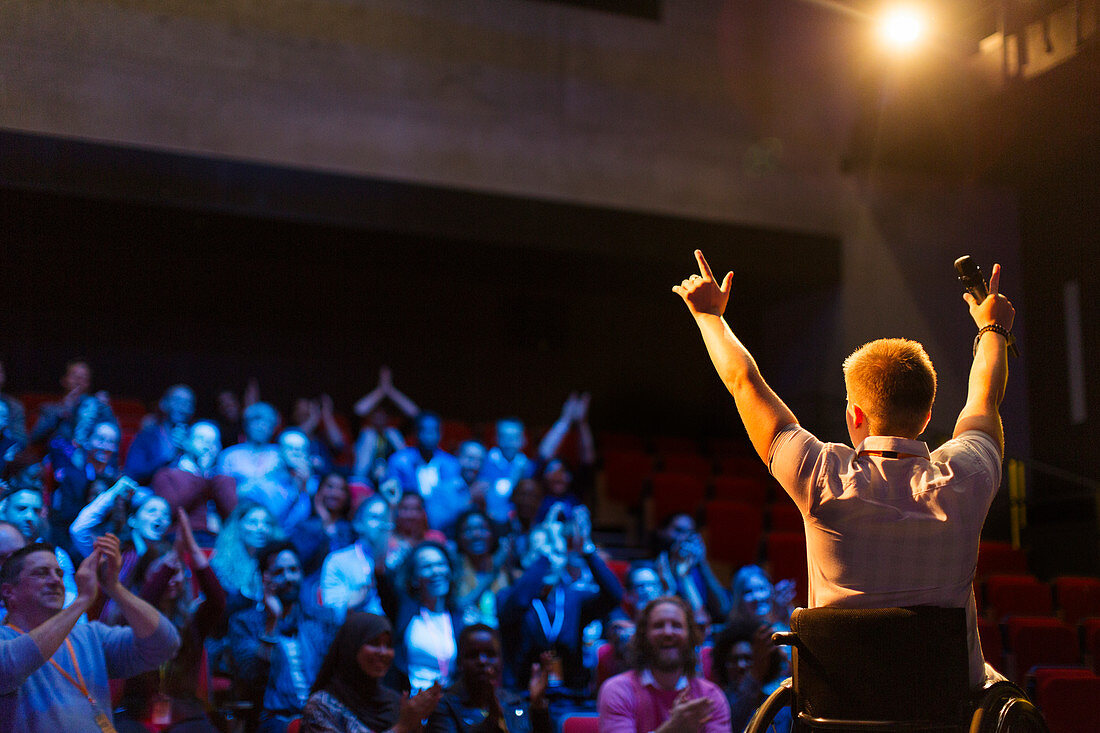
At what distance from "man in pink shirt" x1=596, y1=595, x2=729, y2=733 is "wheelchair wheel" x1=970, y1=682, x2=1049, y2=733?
1.24 meters

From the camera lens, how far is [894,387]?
1.37 m

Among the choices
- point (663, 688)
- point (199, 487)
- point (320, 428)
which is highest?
point (320, 428)

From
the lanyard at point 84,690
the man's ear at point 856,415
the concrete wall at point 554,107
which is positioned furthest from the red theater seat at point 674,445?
the man's ear at point 856,415

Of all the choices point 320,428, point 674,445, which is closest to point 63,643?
point 320,428

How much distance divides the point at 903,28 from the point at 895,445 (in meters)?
3.77

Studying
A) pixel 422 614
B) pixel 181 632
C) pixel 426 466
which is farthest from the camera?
pixel 426 466

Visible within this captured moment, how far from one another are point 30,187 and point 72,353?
2506 mm

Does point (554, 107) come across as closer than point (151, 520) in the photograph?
No

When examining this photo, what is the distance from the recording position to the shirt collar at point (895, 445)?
1.36m

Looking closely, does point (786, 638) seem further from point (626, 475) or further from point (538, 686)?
point (626, 475)

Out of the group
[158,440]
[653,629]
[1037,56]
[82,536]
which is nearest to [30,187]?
[158,440]

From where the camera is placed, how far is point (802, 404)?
6195 millimetres

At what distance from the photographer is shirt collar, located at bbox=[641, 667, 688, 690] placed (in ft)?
8.84

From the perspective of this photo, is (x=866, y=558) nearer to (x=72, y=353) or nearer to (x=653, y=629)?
(x=653, y=629)
